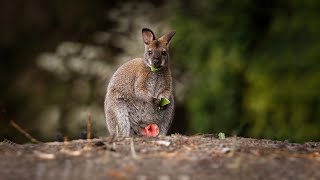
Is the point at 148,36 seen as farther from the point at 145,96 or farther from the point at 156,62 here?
the point at 145,96

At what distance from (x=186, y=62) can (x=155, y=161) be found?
592cm

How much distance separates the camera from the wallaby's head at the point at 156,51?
9863 mm

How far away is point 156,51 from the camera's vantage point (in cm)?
987

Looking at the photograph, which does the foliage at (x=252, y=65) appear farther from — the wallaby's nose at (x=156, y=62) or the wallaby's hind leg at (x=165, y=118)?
the wallaby's nose at (x=156, y=62)

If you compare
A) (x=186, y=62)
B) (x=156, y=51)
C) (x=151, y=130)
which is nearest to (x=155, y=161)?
(x=151, y=130)

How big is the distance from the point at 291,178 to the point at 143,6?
8620 millimetres

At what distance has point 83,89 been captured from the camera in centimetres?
1490

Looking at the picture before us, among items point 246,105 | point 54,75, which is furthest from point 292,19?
point 54,75

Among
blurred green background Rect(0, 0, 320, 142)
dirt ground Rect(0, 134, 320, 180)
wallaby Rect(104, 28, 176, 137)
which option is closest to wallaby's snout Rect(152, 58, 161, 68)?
wallaby Rect(104, 28, 176, 137)

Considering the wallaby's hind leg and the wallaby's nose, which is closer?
the wallaby's nose

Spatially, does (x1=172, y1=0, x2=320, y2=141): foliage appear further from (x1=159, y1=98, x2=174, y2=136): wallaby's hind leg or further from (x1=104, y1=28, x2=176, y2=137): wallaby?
(x1=104, y1=28, x2=176, y2=137): wallaby

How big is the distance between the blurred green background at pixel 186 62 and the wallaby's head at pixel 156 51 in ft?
7.61

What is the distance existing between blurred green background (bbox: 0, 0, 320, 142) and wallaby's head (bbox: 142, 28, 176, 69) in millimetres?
2320

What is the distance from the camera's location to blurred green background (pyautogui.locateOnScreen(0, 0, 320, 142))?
11930mm
